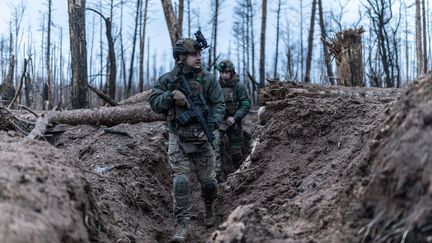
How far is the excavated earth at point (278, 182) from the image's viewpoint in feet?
10.4

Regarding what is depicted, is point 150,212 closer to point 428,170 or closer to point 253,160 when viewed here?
point 253,160

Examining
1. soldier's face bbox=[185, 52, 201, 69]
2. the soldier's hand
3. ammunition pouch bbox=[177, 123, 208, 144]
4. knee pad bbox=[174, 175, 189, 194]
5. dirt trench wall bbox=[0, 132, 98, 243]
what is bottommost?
knee pad bbox=[174, 175, 189, 194]

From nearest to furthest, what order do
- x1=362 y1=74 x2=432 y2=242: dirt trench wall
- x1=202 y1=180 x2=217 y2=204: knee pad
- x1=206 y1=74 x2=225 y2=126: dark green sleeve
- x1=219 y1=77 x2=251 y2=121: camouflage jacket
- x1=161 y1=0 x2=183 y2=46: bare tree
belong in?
x1=362 y1=74 x2=432 y2=242: dirt trench wall, x1=206 y1=74 x2=225 y2=126: dark green sleeve, x1=202 y1=180 x2=217 y2=204: knee pad, x1=219 y1=77 x2=251 y2=121: camouflage jacket, x1=161 y1=0 x2=183 y2=46: bare tree

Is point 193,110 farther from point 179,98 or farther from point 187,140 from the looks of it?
point 187,140

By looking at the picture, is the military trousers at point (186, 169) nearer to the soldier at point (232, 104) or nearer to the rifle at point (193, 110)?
the rifle at point (193, 110)

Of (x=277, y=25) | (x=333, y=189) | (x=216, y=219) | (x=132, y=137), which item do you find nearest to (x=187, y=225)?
(x=216, y=219)

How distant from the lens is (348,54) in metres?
12.4

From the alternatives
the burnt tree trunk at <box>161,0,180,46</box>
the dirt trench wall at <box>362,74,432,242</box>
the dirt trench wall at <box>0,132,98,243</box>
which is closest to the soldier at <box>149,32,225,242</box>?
the dirt trench wall at <box>0,132,98,243</box>

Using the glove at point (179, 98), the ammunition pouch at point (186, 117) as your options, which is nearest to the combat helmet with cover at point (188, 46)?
the glove at point (179, 98)

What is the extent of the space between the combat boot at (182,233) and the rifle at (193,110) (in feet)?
3.61

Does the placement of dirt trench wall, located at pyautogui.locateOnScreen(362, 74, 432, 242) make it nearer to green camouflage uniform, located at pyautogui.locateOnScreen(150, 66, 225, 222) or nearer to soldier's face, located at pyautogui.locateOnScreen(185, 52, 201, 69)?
green camouflage uniform, located at pyautogui.locateOnScreen(150, 66, 225, 222)

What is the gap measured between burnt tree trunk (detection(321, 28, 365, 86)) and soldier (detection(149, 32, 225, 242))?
274 inches

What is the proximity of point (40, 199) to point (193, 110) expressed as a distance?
283 cm

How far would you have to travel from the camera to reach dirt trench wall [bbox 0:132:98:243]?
3.10 metres
